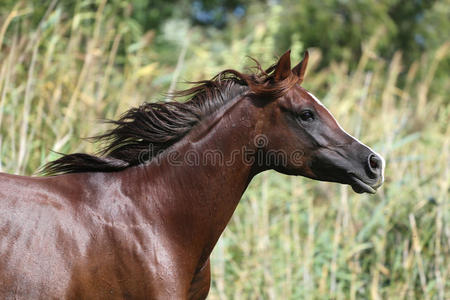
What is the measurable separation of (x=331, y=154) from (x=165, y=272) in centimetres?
98

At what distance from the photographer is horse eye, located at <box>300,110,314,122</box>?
3.14 m

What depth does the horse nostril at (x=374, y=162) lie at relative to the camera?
10.2ft

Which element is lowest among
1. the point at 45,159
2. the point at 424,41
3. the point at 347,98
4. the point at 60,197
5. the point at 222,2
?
the point at 60,197

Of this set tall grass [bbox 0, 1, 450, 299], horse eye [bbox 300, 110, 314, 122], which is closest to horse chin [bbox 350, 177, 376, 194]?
horse eye [bbox 300, 110, 314, 122]

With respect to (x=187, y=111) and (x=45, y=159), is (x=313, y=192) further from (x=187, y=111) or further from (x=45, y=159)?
(x=187, y=111)

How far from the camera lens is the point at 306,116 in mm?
3145

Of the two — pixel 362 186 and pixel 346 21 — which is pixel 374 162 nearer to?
pixel 362 186

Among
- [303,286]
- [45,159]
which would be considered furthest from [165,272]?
[303,286]

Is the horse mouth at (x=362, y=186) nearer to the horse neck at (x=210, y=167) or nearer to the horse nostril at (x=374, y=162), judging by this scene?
the horse nostril at (x=374, y=162)

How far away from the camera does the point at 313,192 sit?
6.18 metres

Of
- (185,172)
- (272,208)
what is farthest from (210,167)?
(272,208)

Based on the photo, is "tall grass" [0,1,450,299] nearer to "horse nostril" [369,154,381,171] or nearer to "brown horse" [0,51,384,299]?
"brown horse" [0,51,384,299]

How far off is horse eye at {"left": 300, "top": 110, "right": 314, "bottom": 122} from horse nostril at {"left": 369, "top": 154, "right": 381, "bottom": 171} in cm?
34

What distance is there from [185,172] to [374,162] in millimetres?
922
